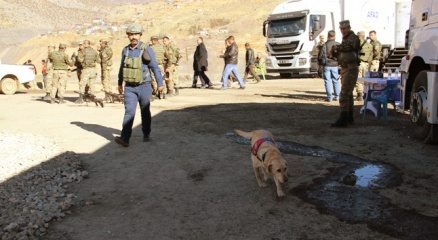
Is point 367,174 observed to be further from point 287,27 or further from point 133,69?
point 287,27

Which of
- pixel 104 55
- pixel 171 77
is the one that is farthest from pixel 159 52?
pixel 104 55

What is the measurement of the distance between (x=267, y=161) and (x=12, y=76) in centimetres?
1578

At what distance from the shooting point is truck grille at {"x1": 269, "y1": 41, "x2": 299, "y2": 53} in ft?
61.9

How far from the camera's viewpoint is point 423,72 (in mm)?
6965

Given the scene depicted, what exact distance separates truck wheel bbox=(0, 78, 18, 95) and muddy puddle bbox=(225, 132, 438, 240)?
1472cm

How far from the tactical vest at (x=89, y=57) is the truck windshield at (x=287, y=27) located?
30.5ft

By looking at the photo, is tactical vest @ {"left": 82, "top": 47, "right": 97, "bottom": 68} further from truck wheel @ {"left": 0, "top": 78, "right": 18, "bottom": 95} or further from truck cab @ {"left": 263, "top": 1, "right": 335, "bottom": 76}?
truck cab @ {"left": 263, "top": 1, "right": 335, "bottom": 76}

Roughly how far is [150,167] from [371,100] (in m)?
4.89

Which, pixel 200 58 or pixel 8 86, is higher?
pixel 200 58

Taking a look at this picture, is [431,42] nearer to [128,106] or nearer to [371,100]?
[371,100]

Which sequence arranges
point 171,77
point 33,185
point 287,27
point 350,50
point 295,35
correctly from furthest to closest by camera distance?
point 287,27
point 295,35
point 171,77
point 350,50
point 33,185

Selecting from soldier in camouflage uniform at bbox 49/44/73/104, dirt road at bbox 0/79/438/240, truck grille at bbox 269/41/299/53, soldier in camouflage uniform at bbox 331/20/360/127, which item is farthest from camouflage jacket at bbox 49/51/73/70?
truck grille at bbox 269/41/299/53

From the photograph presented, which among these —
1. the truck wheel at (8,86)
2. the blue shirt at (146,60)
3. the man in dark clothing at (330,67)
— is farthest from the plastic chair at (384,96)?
the truck wheel at (8,86)

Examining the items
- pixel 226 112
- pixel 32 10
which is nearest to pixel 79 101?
pixel 226 112
